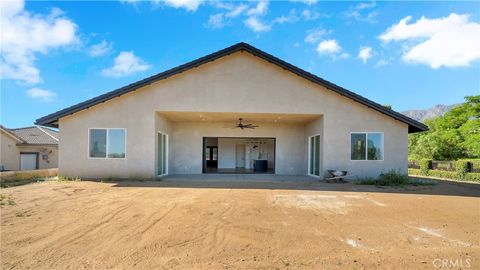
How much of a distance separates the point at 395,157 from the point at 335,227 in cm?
919

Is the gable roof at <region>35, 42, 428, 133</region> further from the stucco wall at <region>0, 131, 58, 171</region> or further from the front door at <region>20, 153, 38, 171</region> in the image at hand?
the front door at <region>20, 153, 38, 171</region>

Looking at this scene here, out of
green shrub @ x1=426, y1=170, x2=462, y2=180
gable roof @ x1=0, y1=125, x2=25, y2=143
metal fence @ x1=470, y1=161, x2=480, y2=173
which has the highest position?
gable roof @ x1=0, y1=125, x2=25, y2=143

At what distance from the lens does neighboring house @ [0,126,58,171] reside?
71.9 ft

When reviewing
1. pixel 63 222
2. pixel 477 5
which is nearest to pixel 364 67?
pixel 477 5

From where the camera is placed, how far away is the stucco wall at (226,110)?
12.2m

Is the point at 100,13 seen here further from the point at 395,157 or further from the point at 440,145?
the point at 440,145

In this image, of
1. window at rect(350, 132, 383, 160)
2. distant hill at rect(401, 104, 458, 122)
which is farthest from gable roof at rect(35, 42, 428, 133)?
distant hill at rect(401, 104, 458, 122)

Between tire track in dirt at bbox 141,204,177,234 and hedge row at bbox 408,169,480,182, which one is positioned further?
hedge row at bbox 408,169,480,182

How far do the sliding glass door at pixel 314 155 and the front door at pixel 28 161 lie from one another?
75.4 ft

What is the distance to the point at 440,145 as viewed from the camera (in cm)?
2741

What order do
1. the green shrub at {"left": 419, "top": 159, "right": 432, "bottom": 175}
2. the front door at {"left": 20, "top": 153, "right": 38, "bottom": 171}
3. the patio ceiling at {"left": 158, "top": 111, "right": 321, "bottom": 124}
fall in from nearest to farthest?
the patio ceiling at {"left": 158, "top": 111, "right": 321, "bottom": 124}, the green shrub at {"left": 419, "top": 159, "right": 432, "bottom": 175}, the front door at {"left": 20, "top": 153, "right": 38, "bottom": 171}

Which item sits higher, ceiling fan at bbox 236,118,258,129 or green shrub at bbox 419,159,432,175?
ceiling fan at bbox 236,118,258,129

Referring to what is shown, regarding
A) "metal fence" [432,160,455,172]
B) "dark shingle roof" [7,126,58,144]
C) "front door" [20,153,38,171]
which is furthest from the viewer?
"dark shingle roof" [7,126,58,144]

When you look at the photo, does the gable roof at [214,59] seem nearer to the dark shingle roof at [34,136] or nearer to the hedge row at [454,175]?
the hedge row at [454,175]
